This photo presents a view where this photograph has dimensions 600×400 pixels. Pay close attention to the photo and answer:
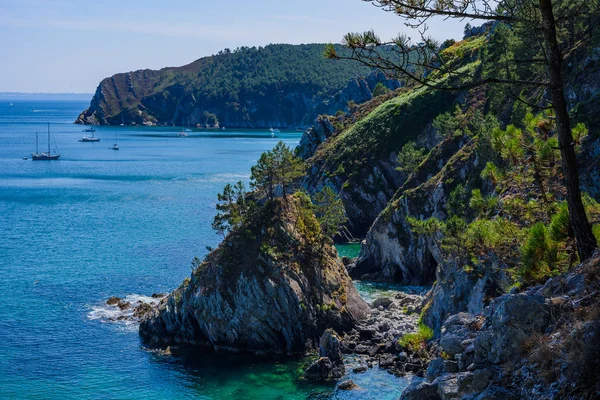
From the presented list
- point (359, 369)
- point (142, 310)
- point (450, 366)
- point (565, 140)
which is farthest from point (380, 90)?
point (450, 366)

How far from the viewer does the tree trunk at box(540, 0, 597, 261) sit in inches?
701

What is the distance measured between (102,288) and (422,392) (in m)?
66.1

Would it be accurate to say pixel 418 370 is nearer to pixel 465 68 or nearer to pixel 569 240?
pixel 569 240

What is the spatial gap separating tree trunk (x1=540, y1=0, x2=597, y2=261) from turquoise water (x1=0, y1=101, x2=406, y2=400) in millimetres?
31835

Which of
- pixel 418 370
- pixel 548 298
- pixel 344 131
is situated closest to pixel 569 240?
pixel 548 298

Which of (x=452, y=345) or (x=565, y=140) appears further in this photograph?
(x=452, y=345)

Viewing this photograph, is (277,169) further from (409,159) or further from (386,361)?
(409,159)

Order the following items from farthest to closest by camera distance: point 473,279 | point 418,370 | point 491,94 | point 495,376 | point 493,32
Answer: point 493,32 → point 491,94 → point 418,370 → point 473,279 → point 495,376

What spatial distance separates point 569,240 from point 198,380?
133ft

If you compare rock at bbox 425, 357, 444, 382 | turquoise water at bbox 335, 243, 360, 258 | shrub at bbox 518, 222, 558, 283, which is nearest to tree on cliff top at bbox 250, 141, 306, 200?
turquoise water at bbox 335, 243, 360, 258

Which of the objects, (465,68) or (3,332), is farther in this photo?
(465,68)

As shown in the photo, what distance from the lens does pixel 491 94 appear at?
315 feet

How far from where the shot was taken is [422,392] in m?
17.9

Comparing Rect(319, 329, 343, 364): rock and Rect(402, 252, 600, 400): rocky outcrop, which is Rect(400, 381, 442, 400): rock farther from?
Rect(319, 329, 343, 364): rock
